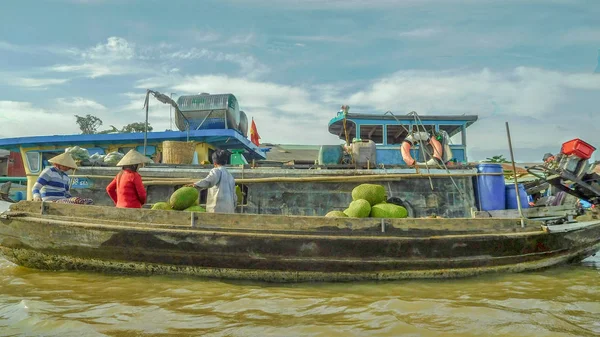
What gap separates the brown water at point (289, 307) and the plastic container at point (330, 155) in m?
3.88

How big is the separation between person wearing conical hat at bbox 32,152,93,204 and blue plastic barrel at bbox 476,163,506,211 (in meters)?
6.74

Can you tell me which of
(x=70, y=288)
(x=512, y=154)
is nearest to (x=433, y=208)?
(x=512, y=154)

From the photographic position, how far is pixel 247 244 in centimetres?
458

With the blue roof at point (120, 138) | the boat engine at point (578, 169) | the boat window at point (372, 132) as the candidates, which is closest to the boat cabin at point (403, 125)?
the boat window at point (372, 132)

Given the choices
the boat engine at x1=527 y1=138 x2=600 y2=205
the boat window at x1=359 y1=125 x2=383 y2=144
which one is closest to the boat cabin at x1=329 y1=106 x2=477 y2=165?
the boat window at x1=359 y1=125 x2=383 y2=144

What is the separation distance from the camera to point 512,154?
18.0 ft

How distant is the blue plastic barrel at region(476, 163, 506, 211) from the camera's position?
738 cm

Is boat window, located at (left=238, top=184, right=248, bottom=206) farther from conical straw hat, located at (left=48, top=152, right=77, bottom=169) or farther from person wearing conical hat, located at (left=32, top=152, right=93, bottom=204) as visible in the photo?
conical straw hat, located at (left=48, top=152, right=77, bottom=169)

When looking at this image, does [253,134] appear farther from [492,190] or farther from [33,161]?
[492,190]

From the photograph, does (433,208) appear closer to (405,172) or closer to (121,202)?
(405,172)

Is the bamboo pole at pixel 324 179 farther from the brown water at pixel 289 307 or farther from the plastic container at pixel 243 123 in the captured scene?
the plastic container at pixel 243 123

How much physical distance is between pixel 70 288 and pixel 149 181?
3.46 m

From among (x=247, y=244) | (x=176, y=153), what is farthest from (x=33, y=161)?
(x=247, y=244)

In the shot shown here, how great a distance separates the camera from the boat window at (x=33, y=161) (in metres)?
12.2
